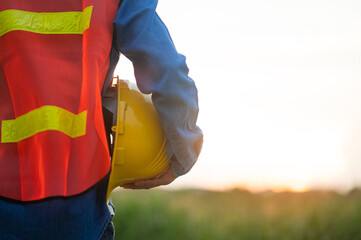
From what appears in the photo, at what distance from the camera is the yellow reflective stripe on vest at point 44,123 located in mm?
1781

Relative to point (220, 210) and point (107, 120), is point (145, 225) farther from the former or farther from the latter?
point (107, 120)

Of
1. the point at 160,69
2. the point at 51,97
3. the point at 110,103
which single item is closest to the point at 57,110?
the point at 51,97

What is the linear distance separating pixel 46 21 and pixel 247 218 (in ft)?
18.9

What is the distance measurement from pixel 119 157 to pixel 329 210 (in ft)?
18.2

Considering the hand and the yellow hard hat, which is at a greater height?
the yellow hard hat

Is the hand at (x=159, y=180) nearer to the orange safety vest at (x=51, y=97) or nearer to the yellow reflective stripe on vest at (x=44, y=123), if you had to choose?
the orange safety vest at (x=51, y=97)

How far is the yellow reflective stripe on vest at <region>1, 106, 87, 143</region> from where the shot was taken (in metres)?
1.78

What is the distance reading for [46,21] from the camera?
72.4 inches

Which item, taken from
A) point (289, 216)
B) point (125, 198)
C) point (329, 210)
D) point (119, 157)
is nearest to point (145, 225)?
point (125, 198)

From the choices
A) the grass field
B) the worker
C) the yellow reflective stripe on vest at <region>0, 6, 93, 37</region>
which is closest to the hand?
the worker

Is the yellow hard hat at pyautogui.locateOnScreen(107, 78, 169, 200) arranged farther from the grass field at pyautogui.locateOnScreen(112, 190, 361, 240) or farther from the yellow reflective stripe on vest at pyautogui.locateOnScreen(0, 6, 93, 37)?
the grass field at pyautogui.locateOnScreen(112, 190, 361, 240)

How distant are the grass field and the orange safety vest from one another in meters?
5.36

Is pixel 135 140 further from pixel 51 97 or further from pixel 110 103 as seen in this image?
pixel 51 97

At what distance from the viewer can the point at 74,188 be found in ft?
5.89
